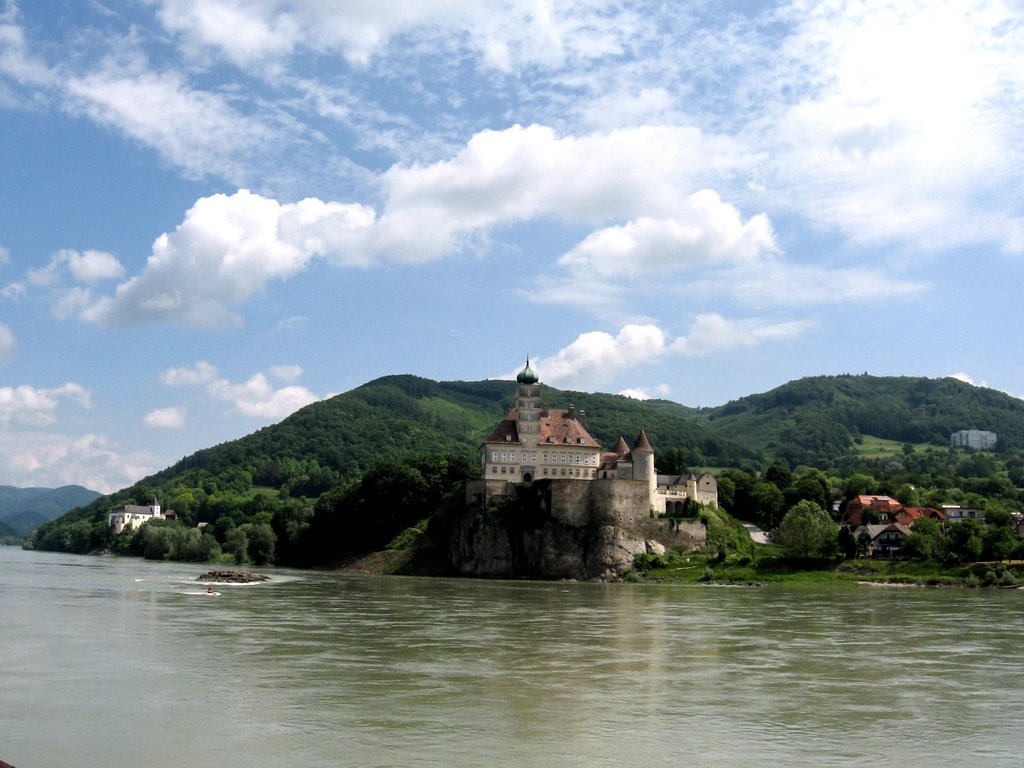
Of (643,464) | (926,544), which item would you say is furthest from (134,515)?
(926,544)

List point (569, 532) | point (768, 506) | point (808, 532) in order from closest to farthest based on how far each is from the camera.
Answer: point (808, 532) → point (569, 532) → point (768, 506)

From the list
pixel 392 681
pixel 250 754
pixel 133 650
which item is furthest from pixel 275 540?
pixel 250 754

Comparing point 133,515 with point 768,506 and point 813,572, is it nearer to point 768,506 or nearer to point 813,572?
point 768,506

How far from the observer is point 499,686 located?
84.0 feet

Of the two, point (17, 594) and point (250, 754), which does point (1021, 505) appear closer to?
point (17, 594)

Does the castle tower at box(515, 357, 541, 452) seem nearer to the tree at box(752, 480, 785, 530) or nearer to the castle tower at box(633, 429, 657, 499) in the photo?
the castle tower at box(633, 429, 657, 499)

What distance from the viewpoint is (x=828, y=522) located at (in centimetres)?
8356

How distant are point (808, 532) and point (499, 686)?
59.8 meters

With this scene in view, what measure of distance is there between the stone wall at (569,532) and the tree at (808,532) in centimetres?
810

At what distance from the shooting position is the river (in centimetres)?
1883

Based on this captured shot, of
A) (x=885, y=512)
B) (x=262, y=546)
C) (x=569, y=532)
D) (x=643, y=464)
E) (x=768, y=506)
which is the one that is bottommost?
(x=262, y=546)

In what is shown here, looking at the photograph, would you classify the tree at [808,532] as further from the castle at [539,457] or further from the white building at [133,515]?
the white building at [133,515]

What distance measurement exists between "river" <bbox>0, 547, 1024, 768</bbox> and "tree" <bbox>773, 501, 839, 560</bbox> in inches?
1186

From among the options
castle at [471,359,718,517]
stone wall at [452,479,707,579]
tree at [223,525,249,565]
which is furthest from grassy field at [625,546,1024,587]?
tree at [223,525,249,565]
